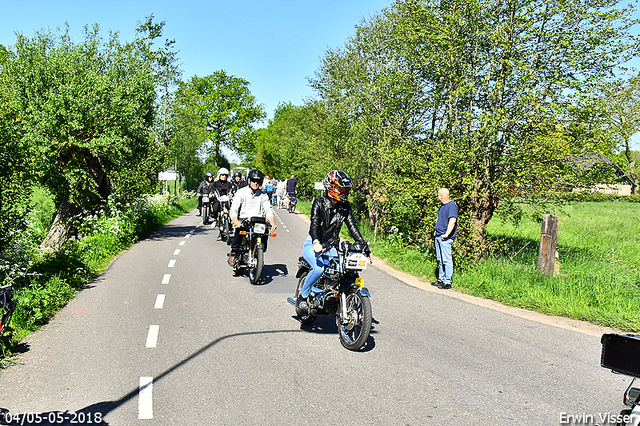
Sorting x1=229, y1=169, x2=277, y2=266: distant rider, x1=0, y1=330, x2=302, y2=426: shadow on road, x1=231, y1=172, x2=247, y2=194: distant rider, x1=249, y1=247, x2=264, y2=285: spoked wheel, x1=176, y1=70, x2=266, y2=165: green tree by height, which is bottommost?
x1=0, y1=330, x2=302, y2=426: shadow on road

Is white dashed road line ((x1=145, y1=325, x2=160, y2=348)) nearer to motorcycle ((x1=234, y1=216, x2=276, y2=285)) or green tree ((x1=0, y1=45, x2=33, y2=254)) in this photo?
motorcycle ((x1=234, y1=216, x2=276, y2=285))

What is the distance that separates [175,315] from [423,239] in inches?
290

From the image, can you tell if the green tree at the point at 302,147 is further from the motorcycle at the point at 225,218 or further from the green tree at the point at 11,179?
the green tree at the point at 11,179

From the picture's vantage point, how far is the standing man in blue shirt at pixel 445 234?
32.2 feet

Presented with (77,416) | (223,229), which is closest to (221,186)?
(223,229)

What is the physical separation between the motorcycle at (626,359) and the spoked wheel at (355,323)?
9.54 ft

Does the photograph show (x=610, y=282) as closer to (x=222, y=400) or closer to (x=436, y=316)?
(x=436, y=316)

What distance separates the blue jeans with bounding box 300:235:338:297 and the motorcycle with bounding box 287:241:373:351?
47 mm

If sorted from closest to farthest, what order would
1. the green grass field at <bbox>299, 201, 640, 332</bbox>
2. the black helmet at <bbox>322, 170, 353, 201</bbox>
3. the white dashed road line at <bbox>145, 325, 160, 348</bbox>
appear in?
1. the white dashed road line at <bbox>145, 325, 160, 348</bbox>
2. the black helmet at <bbox>322, 170, 353, 201</bbox>
3. the green grass field at <bbox>299, 201, 640, 332</bbox>

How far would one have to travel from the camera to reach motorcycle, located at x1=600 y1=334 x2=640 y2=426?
262 cm

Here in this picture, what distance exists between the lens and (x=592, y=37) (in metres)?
9.94

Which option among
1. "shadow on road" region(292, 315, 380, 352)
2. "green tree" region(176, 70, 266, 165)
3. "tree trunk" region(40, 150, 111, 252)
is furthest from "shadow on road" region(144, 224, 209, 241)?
"green tree" region(176, 70, 266, 165)

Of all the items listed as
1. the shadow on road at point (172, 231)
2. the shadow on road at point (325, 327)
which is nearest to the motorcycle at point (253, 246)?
the shadow on road at point (325, 327)

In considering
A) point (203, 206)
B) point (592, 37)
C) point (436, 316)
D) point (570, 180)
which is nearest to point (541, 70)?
point (592, 37)
